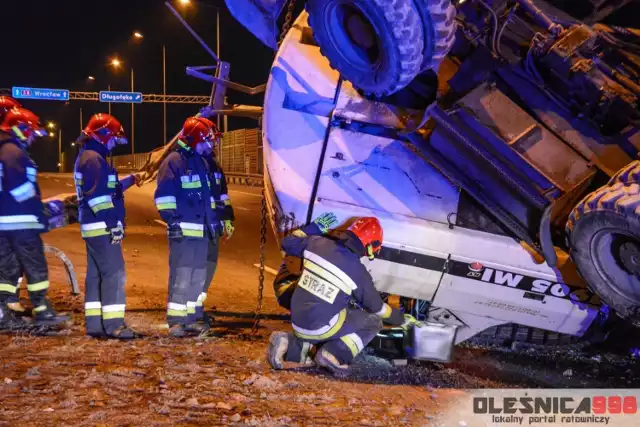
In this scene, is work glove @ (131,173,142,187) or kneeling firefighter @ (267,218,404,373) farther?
work glove @ (131,173,142,187)

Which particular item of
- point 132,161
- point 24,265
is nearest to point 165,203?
point 24,265

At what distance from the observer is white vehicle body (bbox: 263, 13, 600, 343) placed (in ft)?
12.3

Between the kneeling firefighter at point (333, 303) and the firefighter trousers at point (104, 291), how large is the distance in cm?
136

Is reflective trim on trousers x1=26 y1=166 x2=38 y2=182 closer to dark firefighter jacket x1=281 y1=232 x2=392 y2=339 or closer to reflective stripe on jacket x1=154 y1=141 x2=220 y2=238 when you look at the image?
reflective stripe on jacket x1=154 y1=141 x2=220 y2=238

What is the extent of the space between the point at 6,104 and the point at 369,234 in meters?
3.18

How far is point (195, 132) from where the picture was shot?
4.79 metres

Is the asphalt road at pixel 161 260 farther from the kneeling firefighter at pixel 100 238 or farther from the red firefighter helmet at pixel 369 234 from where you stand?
the red firefighter helmet at pixel 369 234

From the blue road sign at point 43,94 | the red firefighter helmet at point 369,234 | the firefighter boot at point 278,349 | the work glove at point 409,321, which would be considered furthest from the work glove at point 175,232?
the blue road sign at point 43,94

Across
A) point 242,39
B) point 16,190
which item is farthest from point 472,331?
point 242,39

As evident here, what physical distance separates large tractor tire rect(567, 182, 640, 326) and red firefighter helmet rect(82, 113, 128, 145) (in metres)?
3.38

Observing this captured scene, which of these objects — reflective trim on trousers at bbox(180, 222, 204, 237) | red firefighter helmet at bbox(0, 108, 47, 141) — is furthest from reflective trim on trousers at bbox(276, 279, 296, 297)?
red firefighter helmet at bbox(0, 108, 47, 141)

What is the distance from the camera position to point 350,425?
3098mm

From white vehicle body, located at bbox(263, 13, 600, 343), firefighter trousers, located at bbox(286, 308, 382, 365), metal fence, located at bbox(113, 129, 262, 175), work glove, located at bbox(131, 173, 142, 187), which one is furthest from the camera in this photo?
metal fence, located at bbox(113, 129, 262, 175)

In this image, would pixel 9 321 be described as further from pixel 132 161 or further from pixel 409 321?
pixel 132 161
